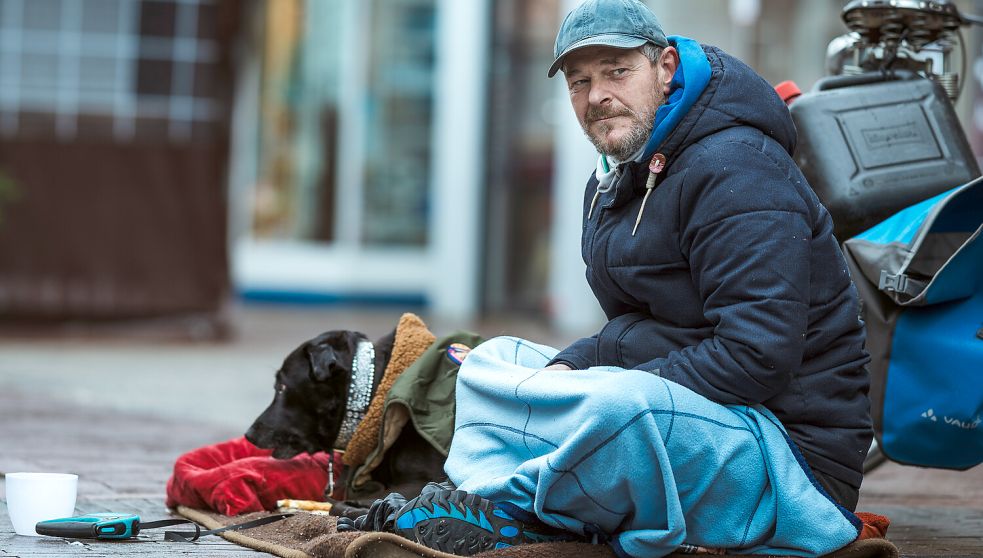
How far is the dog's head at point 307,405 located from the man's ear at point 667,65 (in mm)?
1229

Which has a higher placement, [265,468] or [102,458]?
[265,468]

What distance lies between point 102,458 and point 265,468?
1419 millimetres

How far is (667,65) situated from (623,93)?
0.43 feet

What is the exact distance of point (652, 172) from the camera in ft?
9.75

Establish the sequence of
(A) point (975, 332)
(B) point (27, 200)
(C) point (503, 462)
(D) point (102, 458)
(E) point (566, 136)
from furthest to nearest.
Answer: (E) point (566, 136)
(B) point (27, 200)
(D) point (102, 458)
(A) point (975, 332)
(C) point (503, 462)

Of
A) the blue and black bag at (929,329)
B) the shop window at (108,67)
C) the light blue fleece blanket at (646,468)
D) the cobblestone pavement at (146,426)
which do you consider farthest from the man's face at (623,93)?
the shop window at (108,67)

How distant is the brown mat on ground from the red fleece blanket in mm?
357

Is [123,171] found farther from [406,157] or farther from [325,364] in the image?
[325,364]

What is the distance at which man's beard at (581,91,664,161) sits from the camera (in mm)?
2973

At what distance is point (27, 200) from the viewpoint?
1112 centimetres

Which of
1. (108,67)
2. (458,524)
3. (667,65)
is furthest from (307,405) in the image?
(108,67)

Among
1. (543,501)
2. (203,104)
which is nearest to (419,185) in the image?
(203,104)

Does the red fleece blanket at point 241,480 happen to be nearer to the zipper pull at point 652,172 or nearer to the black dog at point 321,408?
the black dog at point 321,408

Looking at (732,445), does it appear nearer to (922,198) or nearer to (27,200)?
(922,198)
